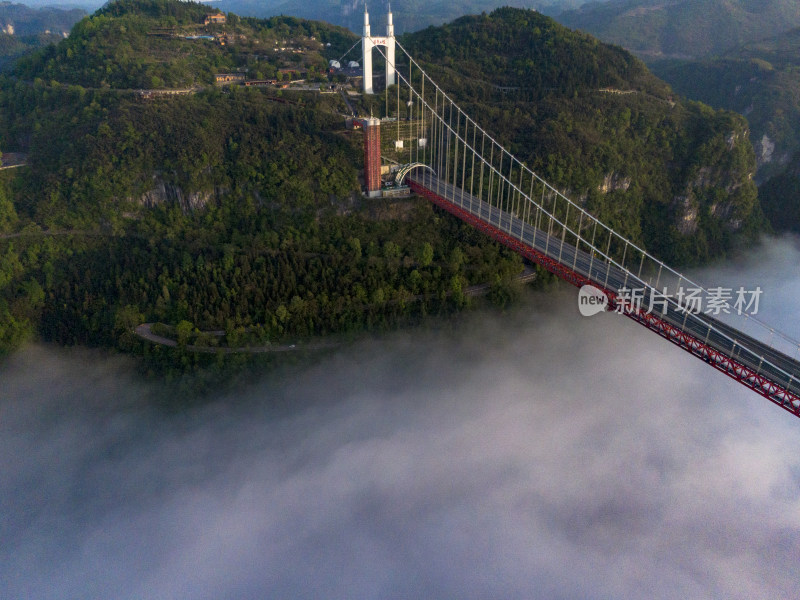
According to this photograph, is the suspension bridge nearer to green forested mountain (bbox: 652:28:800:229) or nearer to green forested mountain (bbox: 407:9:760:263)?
green forested mountain (bbox: 407:9:760:263)

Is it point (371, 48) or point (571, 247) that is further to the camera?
point (371, 48)

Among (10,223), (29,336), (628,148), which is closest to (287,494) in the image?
(29,336)

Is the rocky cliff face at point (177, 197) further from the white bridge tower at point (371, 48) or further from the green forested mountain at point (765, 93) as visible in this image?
the green forested mountain at point (765, 93)

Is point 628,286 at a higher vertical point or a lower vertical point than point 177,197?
lower

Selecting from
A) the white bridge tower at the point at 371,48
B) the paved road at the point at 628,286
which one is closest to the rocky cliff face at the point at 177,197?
the paved road at the point at 628,286

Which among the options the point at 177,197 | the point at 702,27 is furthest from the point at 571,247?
the point at 702,27

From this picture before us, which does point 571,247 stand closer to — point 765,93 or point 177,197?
point 177,197
